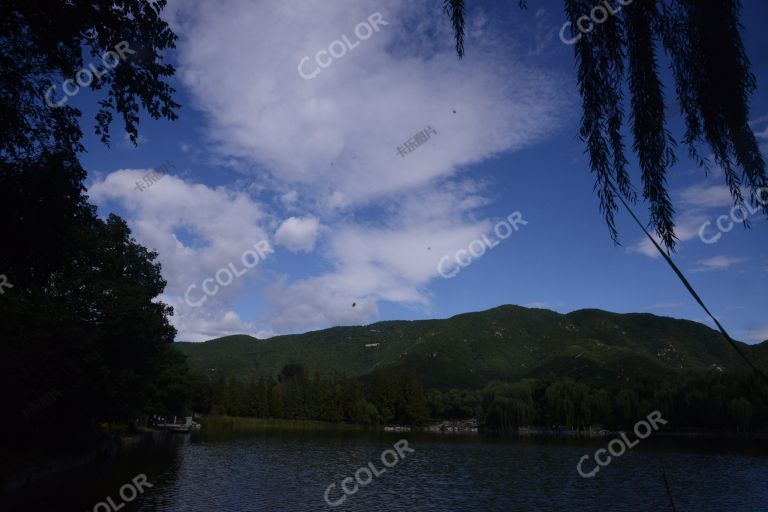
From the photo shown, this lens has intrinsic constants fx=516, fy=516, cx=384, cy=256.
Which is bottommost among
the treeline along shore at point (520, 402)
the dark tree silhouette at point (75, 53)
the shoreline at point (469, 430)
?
the shoreline at point (469, 430)

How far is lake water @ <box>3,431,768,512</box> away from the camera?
26641mm

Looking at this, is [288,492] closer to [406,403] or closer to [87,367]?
[87,367]

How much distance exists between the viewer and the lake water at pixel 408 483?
26641 mm

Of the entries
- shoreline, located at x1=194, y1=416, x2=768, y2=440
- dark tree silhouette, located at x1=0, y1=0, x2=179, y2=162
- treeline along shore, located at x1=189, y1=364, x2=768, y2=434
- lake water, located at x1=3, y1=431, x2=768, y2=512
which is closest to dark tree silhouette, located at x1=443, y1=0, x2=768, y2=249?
dark tree silhouette, located at x1=0, y1=0, x2=179, y2=162

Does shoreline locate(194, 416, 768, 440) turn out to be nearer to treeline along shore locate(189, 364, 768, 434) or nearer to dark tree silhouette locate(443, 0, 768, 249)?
treeline along shore locate(189, 364, 768, 434)

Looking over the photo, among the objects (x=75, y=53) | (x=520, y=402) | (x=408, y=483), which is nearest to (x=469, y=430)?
(x=520, y=402)

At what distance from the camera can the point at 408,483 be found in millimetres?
35219

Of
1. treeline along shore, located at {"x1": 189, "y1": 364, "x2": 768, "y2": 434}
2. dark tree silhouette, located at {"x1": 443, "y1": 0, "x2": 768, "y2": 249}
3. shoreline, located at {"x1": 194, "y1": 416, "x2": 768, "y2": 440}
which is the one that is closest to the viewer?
dark tree silhouette, located at {"x1": 443, "y1": 0, "x2": 768, "y2": 249}

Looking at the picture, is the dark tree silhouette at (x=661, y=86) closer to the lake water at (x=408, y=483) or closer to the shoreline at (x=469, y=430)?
the lake water at (x=408, y=483)

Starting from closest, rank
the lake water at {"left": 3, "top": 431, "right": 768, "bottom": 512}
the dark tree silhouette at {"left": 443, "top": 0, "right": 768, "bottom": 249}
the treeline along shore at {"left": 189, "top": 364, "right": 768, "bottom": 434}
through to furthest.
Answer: the dark tree silhouette at {"left": 443, "top": 0, "right": 768, "bottom": 249}, the lake water at {"left": 3, "top": 431, "right": 768, "bottom": 512}, the treeline along shore at {"left": 189, "top": 364, "right": 768, "bottom": 434}

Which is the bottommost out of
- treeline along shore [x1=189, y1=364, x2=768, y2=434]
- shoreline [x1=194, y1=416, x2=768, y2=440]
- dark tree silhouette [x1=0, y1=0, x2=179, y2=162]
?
shoreline [x1=194, y1=416, x2=768, y2=440]

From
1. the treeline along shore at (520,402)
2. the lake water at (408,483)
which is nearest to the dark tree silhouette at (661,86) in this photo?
Result: the lake water at (408,483)

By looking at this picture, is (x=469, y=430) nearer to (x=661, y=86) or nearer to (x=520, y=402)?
(x=520, y=402)

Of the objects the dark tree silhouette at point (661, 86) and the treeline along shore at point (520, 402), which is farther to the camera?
the treeline along shore at point (520, 402)
